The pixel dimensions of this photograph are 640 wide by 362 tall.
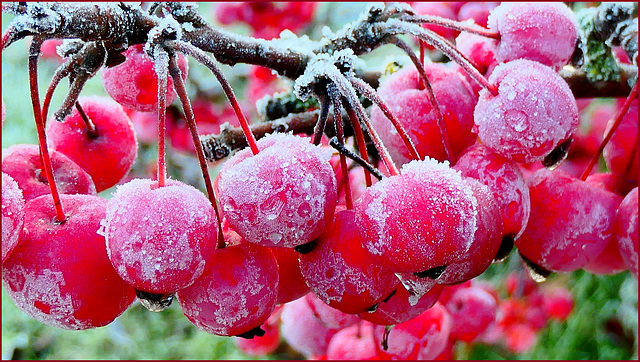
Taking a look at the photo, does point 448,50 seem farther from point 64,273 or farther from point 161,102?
point 64,273

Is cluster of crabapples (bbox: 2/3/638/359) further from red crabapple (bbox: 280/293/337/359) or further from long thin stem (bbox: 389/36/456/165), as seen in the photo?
red crabapple (bbox: 280/293/337/359)

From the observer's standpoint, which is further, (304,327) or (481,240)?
(304,327)

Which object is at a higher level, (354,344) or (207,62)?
(207,62)

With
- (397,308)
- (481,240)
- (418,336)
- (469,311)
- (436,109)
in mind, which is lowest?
(469,311)

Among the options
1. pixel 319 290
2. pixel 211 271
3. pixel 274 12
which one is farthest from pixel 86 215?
pixel 274 12


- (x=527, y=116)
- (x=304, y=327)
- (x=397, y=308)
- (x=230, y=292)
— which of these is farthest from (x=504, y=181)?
(x=304, y=327)

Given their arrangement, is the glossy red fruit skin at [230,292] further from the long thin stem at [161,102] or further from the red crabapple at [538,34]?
the red crabapple at [538,34]
